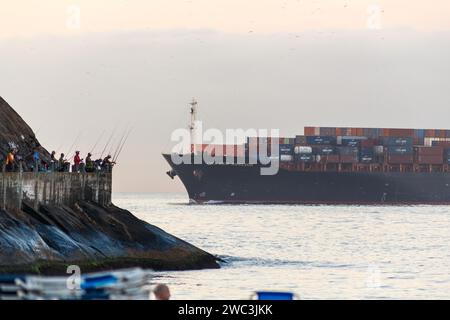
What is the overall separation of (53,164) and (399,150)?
140 metres

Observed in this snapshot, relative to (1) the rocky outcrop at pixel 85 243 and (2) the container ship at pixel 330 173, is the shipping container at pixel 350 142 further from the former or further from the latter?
(1) the rocky outcrop at pixel 85 243

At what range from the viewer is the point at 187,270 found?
4888 centimetres

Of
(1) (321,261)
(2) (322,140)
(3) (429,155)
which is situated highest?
(2) (322,140)

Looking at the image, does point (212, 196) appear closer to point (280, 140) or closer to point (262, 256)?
point (280, 140)

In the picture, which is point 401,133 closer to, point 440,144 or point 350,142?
point 440,144

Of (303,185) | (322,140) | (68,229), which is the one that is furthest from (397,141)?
(68,229)

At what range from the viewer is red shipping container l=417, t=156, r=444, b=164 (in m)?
186

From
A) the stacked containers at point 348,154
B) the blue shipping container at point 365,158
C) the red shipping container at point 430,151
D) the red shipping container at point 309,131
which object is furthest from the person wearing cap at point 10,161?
the red shipping container at point 309,131

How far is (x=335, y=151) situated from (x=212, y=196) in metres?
17.8

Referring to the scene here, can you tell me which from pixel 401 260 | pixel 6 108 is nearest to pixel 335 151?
pixel 401 260

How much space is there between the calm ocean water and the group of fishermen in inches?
238

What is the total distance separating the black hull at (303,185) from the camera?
590 ft

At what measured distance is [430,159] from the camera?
612 ft

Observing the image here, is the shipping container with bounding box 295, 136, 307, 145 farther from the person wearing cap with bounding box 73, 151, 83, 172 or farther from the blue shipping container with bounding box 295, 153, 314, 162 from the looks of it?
the person wearing cap with bounding box 73, 151, 83, 172
